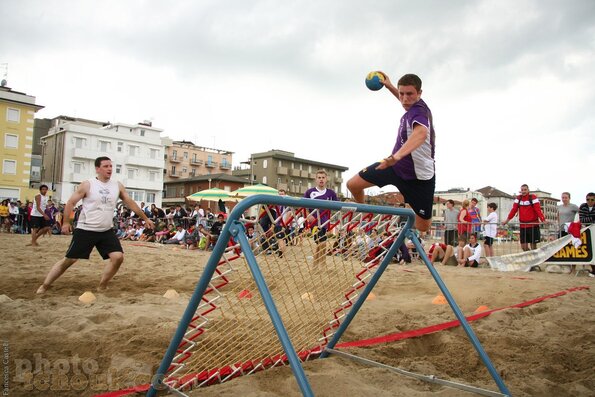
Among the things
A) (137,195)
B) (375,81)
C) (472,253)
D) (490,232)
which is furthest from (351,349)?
(137,195)

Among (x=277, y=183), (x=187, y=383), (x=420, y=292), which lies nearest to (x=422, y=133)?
(x=187, y=383)

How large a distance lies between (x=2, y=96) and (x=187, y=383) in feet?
185

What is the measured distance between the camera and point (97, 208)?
5.81 metres

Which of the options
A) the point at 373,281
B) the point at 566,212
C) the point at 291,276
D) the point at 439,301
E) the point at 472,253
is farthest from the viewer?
the point at 472,253

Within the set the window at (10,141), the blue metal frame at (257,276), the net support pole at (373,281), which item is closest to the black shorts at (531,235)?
the net support pole at (373,281)

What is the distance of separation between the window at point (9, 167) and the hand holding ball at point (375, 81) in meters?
54.5

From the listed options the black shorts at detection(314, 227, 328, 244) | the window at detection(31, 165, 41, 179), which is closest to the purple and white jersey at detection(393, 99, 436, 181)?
the black shorts at detection(314, 227, 328, 244)

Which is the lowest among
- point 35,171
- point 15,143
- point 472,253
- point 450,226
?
point 472,253

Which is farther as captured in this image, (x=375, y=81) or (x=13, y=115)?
(x=13, y=115)

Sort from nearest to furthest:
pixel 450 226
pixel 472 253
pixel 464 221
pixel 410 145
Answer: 1. pixel 410 145
2. pixel 472 253
3. pixel 464 221
4. pixel 450 226

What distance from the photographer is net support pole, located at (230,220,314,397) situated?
185cm

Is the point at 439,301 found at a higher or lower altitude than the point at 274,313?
lower

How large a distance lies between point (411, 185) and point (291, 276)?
169 centimetres

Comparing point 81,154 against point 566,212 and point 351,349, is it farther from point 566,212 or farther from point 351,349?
point 351,349
